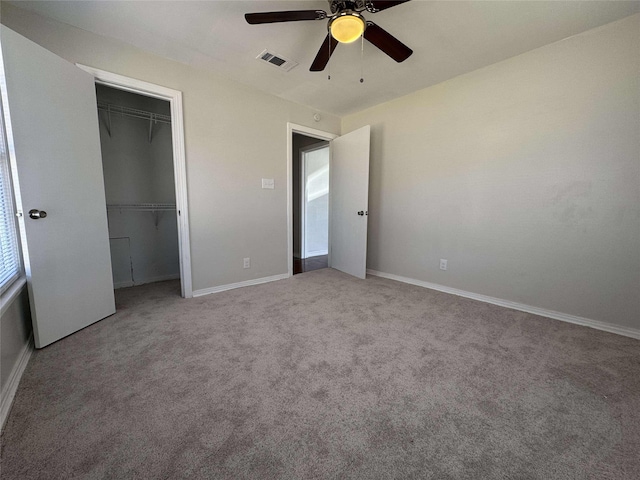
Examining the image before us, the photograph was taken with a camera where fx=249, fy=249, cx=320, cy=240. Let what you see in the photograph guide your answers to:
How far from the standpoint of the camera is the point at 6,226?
5.14 ft

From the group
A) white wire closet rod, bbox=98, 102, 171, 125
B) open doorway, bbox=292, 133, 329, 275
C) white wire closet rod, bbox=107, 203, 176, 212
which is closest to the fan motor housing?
white wire closet rod, bbox=98, 102, 171, 125

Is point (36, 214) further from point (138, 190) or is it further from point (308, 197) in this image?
point (308, 197)

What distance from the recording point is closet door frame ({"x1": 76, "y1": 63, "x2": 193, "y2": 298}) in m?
2.17

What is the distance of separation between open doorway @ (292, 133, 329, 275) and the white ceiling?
2.01 meters

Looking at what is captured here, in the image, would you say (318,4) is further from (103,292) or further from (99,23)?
(103,292)

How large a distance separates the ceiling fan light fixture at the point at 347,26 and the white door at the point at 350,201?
5.68ft

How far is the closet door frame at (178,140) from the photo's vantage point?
2.17 m

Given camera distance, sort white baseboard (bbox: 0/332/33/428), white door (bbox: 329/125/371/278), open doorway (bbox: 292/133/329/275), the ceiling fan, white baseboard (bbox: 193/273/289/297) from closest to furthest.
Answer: white baseboard (bbox: 0/332/33/428) < the ceiling fan < white baseboard (bbox: 193/273/289/297) < white door (bbox: 329/125/371/278) < open doorway (bbox: 292/133/329/275)

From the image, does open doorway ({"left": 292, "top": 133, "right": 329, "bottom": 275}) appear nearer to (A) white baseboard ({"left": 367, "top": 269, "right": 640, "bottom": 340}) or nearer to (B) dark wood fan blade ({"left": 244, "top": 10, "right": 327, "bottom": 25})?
(A) white baseboard ({"left": 367, "top": 269, "right": 640, "bottom": 340})

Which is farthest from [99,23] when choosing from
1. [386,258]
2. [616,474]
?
[616,474]

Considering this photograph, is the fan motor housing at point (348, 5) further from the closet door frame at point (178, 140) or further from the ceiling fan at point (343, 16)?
the closet door frame at point (178, 140)

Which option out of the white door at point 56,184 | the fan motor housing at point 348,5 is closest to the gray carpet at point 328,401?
the white door at point 56,184

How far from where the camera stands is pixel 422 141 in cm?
301

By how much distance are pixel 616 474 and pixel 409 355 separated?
894 mm
